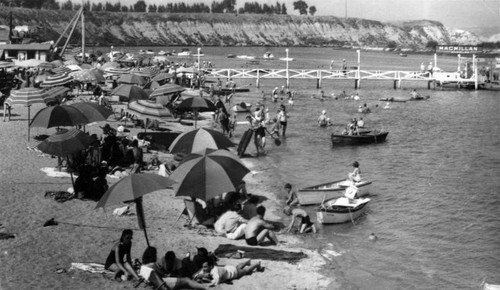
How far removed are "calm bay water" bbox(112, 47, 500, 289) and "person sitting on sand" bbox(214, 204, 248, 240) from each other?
171 centimetres

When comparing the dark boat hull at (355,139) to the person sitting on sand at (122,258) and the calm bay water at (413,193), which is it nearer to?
the calm bay water at (413,193)

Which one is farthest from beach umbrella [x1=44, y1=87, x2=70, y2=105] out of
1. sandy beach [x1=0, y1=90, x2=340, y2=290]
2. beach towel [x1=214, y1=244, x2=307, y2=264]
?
beach towel [x1=214, y1=244, x2=307, y2=264]

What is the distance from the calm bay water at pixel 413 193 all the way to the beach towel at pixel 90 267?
15.4ft

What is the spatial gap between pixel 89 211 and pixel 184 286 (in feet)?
16.1

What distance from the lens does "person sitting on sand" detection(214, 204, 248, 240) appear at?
1424 cm

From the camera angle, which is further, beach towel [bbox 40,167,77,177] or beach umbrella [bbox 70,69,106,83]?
beach umbrella [bbox 70,69,106,83]

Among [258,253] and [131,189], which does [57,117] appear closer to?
[131,189]

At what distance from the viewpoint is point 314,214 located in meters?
18.0

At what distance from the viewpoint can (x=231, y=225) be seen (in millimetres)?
14523

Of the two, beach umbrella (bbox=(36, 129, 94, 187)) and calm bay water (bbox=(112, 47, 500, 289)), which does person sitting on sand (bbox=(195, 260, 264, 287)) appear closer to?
calm bay water (bbox=(112, 47, 500, 289))

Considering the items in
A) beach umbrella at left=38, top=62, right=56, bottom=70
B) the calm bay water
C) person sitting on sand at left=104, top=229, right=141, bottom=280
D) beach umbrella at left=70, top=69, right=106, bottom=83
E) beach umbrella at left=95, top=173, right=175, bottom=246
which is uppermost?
beach umbrella at left=38, top=62, right=56, bottom=70

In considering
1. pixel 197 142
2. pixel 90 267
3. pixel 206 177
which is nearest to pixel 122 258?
pixel 90 267

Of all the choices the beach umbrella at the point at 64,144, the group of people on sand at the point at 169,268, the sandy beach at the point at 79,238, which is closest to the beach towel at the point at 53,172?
the sandy beach at the point at 79,238

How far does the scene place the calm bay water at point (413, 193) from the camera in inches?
556
